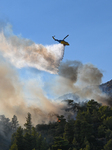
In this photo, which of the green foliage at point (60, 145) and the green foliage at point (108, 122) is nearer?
the green foliage at point (60, 145)

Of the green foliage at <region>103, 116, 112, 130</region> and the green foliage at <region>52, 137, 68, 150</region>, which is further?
the green foliage at <region>103, 116, 112, 130</region>

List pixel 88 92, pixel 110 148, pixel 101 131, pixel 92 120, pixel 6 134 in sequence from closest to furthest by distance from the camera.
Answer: pixel 110 148, pixel 101 131, pixel 92 120, pixel 6 134, pixel 88 92

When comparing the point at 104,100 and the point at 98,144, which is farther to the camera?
the point at 104,100

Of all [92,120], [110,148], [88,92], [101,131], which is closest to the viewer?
[110,148]

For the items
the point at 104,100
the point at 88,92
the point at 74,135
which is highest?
the point at 88,92

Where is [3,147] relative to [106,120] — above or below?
below

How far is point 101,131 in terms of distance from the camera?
8100 centimetres

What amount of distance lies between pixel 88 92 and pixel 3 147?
122446 millimetres

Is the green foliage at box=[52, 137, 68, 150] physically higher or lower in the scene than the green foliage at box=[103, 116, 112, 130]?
lower

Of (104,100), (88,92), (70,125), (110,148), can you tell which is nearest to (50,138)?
(70,125)

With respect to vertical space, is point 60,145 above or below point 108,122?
below

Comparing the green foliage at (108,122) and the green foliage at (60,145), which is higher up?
the green foliage at (108,122)

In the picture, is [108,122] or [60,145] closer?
[60,145]

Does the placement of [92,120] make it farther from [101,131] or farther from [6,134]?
[6,134]
